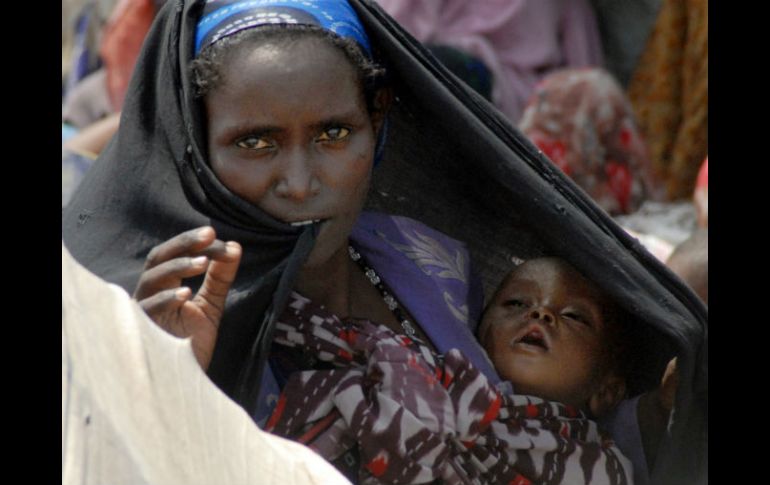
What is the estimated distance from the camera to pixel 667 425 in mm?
2695

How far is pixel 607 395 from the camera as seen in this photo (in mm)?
2811

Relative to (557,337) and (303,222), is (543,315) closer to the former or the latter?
(557,337)

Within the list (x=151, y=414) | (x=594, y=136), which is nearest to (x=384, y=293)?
(x=151, y=414)

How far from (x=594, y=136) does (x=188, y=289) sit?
3.93m

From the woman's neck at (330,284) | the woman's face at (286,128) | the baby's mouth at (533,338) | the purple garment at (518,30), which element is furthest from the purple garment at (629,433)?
the purple garment at (518,30)

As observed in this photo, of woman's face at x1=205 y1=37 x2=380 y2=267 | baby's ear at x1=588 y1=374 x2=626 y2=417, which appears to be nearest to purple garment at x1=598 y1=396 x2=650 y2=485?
baby's ear at x1=588 y1=374 x2=626 y2=417

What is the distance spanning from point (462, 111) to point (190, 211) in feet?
1.77

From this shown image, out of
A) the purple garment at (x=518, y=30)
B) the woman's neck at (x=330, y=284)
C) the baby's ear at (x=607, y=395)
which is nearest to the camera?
the woman's neck at (x=330, y=284)

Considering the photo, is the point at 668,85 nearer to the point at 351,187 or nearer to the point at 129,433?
the point at 351,187

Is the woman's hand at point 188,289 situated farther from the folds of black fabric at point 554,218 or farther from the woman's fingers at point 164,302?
the folds of black fabric at point 554,218

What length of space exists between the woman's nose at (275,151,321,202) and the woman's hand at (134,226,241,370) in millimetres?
214

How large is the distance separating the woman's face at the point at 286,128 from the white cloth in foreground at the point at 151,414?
2.97 feet

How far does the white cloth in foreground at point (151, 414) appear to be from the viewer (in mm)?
1605

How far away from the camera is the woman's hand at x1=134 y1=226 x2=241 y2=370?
7.41ft
